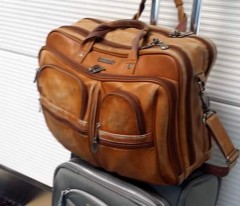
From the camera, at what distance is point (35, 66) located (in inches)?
58.3

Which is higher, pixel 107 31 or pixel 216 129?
pixel 107 31

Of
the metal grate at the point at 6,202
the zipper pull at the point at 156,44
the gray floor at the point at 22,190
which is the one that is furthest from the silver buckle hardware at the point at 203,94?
the metal grate at the point at 6,202

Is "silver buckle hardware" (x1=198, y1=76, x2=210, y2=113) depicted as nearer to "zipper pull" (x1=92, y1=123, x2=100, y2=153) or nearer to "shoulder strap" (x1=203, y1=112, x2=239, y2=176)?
"shoulder strap" (x1=203, y1=112, x2=239, y2=176)

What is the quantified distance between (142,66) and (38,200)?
1.03 m

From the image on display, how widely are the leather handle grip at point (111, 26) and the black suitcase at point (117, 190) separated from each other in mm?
342

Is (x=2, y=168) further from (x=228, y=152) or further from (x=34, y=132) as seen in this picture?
(x=228, y=152)

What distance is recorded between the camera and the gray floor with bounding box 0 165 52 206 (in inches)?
65.0

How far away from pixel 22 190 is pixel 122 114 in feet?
3.39

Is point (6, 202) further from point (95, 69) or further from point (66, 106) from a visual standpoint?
point (95, 69)

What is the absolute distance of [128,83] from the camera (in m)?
0.86

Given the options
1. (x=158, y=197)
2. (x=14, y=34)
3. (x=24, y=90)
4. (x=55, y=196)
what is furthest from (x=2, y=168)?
(x=158, y=197)

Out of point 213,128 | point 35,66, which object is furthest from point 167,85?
point 35,66

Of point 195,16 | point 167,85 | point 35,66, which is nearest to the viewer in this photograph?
point 167,85

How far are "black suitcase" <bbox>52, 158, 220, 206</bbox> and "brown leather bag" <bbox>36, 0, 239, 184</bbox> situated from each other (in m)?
0.05
